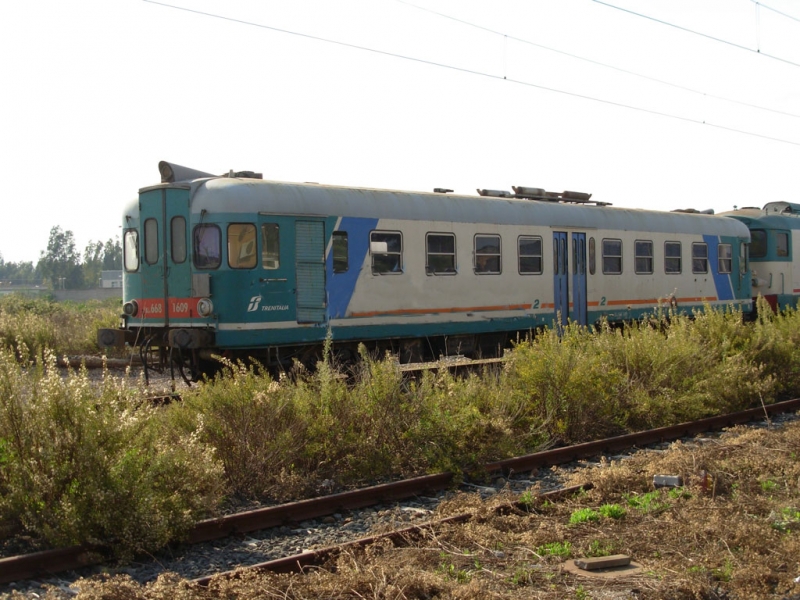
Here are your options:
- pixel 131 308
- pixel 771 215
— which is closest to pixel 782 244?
pixel 771 215

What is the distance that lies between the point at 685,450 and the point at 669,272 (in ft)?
35.9

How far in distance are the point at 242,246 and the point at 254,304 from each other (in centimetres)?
87

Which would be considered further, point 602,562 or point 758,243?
point 758,243

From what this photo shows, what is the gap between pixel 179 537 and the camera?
5.99 m

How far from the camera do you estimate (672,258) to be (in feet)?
63.8

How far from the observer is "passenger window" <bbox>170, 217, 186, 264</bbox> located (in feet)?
40.8

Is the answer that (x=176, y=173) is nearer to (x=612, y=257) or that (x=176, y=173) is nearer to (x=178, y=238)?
(x=178, y=238)

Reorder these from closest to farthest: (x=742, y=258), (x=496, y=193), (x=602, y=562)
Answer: (x=602, y=562)
(x=496, y=193)
(x=742, y=258)

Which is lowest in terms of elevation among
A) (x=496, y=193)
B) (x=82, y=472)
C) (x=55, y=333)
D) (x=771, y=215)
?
(x=82, y=472)

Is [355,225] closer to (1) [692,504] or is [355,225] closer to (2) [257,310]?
(2) [257,310]

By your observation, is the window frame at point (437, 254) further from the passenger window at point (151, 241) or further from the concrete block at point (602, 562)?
the concrete block at point (602, 562)

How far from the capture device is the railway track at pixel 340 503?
17.6ft

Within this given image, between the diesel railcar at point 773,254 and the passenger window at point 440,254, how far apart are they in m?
13.3

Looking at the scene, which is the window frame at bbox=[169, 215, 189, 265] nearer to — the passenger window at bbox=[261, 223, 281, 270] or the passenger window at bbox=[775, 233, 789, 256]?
the passenger window at bbox=[261, 223, 281, 270]
